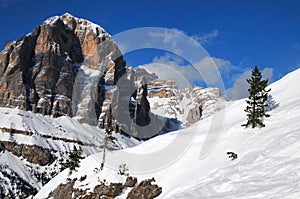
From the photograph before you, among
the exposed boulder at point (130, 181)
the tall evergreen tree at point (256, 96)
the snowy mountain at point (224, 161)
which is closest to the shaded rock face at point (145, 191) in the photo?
the snowy mountain at point (224, 161)

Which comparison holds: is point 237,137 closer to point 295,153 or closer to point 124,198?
point 124,198

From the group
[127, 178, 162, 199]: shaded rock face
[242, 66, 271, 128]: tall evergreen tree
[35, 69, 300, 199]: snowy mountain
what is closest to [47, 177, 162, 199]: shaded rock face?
[127, 178, 162, 199]: shaded rock face

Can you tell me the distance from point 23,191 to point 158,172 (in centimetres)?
15082

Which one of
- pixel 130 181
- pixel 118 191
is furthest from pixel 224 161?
pixel 118 191

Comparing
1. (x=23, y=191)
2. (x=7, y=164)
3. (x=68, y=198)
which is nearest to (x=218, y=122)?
(x=68, y=198)

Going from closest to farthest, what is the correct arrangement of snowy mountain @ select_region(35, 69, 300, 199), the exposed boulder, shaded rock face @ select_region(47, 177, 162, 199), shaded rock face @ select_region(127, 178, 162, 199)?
1. snowy mountain @ select_region(35, 69, 300, 199)
2. shaded rock face @ select_region(127, 178, 162, 199)
3. shaded rock face @ select_region(47, 177, 162, 199)
4. the exposed boulder

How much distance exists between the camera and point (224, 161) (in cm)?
3325

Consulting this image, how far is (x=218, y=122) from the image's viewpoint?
57500 mm

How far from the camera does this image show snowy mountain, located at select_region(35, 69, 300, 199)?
→ 1554cm

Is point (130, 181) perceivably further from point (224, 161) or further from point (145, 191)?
point (224, 161)

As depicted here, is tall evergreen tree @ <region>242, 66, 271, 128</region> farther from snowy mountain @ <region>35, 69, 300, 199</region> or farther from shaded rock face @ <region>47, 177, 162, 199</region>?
shaded rock face @ <region>47, 177, 162, 199</region>

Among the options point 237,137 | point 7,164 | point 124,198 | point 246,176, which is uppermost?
point 7,164

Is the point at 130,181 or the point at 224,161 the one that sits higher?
the point at 130,181

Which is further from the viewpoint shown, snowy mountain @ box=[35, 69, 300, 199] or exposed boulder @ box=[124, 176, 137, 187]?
exposed boulder @ box=[124, 176, 137, 187]
